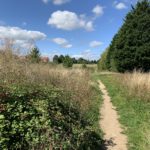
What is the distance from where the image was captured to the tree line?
875 inches

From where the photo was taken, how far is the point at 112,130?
27.1 ft

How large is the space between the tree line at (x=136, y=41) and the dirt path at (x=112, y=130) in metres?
11.8

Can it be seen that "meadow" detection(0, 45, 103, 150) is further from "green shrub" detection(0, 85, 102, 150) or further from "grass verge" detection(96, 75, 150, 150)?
"grass verge" detection(96, 75, 150, 150)

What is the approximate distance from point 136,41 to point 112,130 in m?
15.6

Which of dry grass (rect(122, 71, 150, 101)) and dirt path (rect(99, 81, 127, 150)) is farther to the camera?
dry grass (rect(122, 71, 150, 101))

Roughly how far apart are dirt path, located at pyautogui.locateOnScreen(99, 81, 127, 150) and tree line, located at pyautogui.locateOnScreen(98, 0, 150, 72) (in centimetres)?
1177

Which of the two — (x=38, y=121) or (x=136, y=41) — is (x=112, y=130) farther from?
(x=136, y=41)

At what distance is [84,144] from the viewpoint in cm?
595

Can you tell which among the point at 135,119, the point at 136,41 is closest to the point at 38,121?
the point at 135,119

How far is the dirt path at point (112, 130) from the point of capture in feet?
22.8

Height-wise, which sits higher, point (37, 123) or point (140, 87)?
point (37, 123)

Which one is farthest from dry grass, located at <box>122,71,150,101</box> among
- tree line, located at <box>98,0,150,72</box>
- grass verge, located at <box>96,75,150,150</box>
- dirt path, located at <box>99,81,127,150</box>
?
tree line, located at <box>98,0,150,72</box>

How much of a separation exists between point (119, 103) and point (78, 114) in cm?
576

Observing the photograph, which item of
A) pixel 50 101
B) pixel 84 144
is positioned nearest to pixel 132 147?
pixel 84 144
